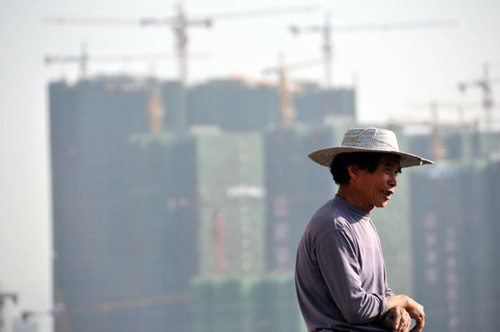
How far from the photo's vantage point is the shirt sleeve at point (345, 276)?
6.25 m

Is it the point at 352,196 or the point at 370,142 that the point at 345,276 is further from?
the point at 370,142

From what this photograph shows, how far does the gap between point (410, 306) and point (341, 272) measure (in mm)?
440

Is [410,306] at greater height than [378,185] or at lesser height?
lesser

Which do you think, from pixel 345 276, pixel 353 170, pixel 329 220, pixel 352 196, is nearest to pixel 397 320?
pixel 345 276

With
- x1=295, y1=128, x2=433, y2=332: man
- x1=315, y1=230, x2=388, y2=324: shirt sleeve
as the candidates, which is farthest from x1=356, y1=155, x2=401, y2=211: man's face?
x1=315, y1=230, x2=388, y2=324: shirt sleeve

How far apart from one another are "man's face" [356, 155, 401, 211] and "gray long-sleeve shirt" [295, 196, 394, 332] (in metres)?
A: 0.06

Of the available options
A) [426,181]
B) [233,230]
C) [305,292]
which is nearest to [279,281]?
[233,230]

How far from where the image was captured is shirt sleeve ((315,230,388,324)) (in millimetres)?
6254

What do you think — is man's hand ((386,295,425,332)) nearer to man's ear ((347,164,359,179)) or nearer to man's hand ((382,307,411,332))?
man's hand ((382,307,411,332))

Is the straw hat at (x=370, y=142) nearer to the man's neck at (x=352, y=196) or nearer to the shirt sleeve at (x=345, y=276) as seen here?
the man's neck at (x=352, y=196)

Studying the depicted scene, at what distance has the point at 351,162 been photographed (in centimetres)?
667

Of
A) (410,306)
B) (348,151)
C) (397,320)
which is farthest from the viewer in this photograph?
(348,151)

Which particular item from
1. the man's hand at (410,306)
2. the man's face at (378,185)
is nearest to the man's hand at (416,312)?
the man's hand at (410,306)

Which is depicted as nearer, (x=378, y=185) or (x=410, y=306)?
(x=410, y=306)
